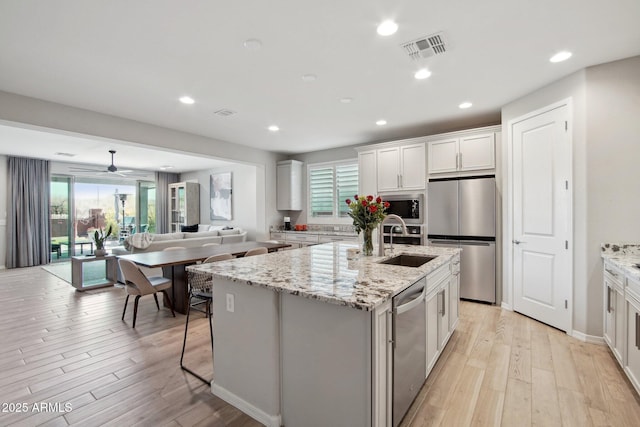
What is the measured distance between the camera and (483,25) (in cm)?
212

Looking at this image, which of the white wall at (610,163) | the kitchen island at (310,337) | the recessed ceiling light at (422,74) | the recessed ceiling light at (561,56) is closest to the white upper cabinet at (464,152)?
the white wall at (610,163)

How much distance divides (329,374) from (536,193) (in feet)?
10.3

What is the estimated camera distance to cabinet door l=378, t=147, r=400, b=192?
4.85m

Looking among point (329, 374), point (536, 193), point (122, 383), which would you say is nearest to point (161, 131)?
point (122, 383)

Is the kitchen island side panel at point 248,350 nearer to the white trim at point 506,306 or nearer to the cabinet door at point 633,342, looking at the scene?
the cabinet door at point 633,342

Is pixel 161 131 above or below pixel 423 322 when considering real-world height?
above

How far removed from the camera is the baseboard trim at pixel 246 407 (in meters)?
1.74

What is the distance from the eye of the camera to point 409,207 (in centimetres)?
469

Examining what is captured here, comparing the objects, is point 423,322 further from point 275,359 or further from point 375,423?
point 275,359

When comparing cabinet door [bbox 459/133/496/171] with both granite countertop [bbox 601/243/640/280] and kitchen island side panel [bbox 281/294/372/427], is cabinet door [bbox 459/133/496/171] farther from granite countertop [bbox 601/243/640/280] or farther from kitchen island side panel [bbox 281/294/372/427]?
kitchen island side panel [bbox 281/294/372/427]

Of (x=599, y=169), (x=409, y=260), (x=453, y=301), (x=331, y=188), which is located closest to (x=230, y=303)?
(x=409, y=260)

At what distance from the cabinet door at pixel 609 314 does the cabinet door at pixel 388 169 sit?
2824 mm

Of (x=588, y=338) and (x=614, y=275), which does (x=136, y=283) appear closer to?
(x=614, y=275)

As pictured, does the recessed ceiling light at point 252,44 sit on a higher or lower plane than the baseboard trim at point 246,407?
higher
